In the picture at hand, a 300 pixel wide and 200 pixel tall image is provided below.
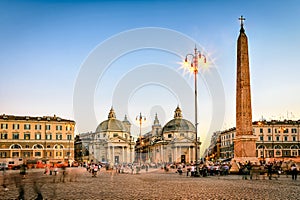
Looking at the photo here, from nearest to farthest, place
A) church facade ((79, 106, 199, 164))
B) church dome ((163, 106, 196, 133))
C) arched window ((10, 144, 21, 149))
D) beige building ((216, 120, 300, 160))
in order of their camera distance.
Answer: arched window ((10, 144, 21, 149)) < beige building ((216, 120, 300, 160)) < church facade ((79, 106, 199, 164)) < church dome ((163, 106, 196, 133))

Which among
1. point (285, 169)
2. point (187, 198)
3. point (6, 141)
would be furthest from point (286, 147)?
point (187, 198)

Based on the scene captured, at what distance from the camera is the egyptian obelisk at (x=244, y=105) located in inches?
1241

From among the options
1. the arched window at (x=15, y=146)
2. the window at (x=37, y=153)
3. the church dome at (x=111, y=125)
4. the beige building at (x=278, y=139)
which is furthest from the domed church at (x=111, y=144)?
the beige building at (x=278, y=139)

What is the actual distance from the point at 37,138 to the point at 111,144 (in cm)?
4307

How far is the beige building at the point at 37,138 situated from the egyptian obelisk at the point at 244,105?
5954cm

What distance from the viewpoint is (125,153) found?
134500 millimetres

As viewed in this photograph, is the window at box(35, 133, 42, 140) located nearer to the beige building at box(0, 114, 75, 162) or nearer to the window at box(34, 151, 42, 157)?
the beige building at box(0, 114, 75, 162)

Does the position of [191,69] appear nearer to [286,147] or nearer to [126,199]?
[126,199]

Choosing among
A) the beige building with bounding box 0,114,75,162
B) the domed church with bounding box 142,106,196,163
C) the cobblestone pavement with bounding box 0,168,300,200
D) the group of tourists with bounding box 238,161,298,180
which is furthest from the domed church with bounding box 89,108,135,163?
the cobblestone pavement with bounding box 0,168,300,200

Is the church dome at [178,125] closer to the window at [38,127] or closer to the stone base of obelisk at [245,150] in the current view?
the window at [38,127]

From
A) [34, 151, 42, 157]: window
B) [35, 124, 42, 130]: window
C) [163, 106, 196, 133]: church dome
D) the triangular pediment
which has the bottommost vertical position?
[34, 151, 42, 157]: window

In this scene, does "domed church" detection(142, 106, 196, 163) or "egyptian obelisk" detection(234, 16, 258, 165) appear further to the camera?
"domed church" detection(142, 106, 196, 163)

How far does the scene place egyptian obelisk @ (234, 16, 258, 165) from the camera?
31531 mm

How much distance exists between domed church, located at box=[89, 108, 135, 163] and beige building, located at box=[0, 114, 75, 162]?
3577 cm
